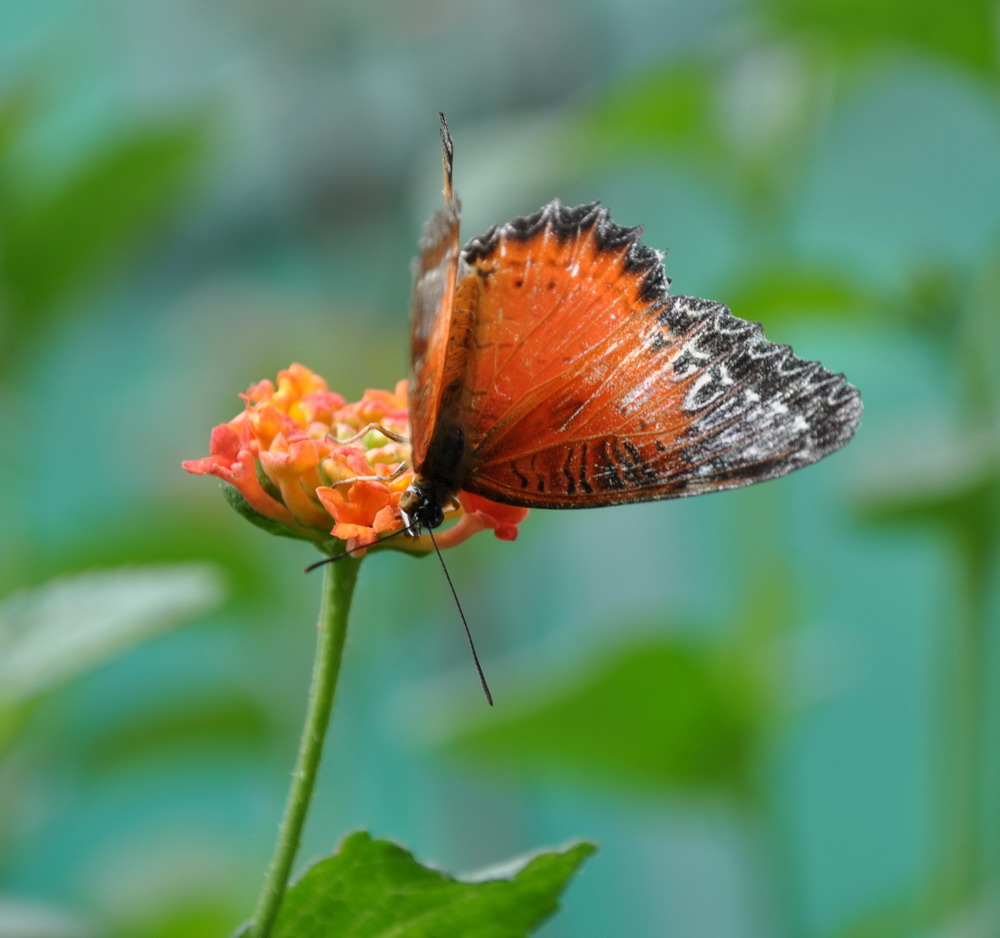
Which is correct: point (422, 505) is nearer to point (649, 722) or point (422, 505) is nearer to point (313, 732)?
point (313, 732)

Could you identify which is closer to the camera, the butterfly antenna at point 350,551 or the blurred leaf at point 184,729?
the butterfly antenna at point 350,551

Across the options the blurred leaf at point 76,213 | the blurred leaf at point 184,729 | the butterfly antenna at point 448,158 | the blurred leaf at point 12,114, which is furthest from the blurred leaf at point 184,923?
the butterfly antenna at point 448,158

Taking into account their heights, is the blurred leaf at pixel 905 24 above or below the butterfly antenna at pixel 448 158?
above

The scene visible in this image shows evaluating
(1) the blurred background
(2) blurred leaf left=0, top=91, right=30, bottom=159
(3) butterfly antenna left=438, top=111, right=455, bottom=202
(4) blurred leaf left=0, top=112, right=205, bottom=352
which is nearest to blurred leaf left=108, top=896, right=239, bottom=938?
(1) the blurred background

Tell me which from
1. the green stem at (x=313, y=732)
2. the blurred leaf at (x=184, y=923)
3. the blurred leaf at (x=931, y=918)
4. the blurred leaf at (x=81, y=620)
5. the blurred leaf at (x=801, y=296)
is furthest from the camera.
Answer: the blurred leaf at (x=184, y=923)

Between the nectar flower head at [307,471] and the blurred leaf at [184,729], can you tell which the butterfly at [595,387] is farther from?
the blurred leaf at [184,729]

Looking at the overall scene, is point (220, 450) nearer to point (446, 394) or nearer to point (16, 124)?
point (446, 394)

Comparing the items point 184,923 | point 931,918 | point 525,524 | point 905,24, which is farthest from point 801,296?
point 525,524

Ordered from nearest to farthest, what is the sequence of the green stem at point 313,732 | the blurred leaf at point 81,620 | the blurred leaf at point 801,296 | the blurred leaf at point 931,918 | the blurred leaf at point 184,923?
the green stem at point 313,732, the blurred leaf at point 81,620, the blurred leaf at point 931,918, the blurred leaf at point 801,296, the blurred leaf at point 184,923

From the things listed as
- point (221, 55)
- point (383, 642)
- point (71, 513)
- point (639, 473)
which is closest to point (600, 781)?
point (639, 473)
